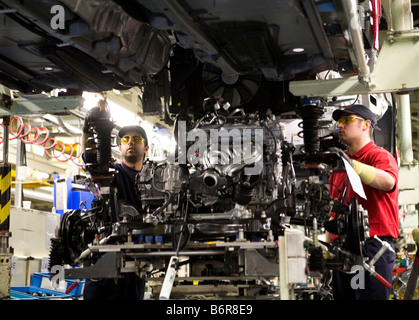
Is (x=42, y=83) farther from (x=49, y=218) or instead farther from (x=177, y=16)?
(x=49, y=218)

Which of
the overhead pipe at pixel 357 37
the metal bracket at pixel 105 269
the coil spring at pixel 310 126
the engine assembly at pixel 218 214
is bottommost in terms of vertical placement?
the metal bracket at pixel 105 269

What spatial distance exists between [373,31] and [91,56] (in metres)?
2.59

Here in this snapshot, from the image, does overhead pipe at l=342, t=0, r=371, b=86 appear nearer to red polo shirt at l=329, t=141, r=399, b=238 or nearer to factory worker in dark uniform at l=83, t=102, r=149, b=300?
red polo shirt at l=329, t=141, r=399, b=238

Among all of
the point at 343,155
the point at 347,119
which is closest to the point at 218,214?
the point at 343,155

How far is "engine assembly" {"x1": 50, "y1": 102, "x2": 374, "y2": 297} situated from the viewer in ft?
14.9

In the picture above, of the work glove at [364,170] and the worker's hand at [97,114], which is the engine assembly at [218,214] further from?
the work glove at [364,170]

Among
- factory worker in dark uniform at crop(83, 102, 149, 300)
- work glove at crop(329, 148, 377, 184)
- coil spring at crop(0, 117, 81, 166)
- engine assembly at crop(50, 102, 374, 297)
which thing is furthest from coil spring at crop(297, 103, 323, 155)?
coil spring at crop(0, 117, 81, 166)

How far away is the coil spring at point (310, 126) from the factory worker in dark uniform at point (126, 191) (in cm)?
170

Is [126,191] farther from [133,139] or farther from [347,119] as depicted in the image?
[347,119]

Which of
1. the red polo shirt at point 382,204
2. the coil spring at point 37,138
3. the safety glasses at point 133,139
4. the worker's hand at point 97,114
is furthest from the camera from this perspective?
the coil spring at point 37,138

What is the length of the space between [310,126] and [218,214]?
1.22 m

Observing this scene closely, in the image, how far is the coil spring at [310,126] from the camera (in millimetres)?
5141

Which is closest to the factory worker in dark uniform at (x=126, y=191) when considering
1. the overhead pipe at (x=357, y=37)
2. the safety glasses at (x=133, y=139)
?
the safety glasses at (x=133, y=139)

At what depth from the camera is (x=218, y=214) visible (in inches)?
191
